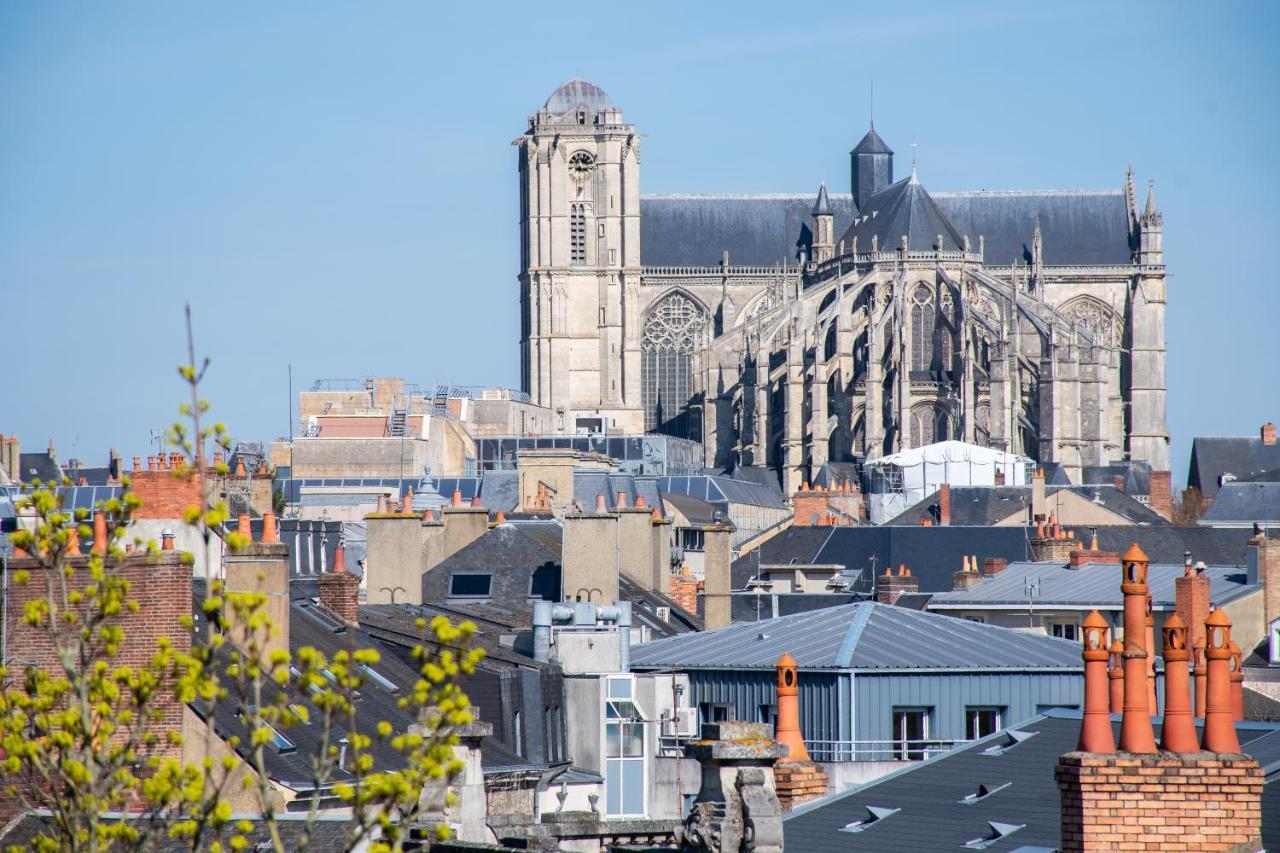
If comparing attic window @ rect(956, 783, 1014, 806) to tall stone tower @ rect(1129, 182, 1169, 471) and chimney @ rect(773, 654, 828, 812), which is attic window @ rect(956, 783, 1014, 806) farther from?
tall stone tower @ rect(1129, 182, 1169, 471)

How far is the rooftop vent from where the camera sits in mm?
16181

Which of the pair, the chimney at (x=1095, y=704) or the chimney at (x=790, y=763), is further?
the chimney at (x=790, y=763)

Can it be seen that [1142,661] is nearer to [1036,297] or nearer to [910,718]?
[910,718]

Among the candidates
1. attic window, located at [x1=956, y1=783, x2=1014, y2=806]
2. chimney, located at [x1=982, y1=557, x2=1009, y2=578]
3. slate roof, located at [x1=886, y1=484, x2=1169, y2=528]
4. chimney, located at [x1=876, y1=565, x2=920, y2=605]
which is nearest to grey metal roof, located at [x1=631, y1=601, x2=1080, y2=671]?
attic window, located at [x1=956, y1=783, x2=1014, y2=806]

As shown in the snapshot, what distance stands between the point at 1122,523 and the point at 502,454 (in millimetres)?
24470

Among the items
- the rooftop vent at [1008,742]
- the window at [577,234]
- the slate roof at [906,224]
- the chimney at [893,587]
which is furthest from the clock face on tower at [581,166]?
the rooftop vent at [1008,742]

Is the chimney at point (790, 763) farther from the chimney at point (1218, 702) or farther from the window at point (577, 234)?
the window at point (577, 234)

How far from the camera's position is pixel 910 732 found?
21.2 meters

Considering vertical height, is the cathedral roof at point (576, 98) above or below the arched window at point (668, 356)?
above

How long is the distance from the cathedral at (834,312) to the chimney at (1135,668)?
74.5m

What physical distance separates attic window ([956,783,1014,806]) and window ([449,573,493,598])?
52.7ft

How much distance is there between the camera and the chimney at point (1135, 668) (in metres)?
11.0

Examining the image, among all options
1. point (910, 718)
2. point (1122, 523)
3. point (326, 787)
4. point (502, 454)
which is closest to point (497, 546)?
point (910, 718)

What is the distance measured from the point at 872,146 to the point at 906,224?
1380 cm
